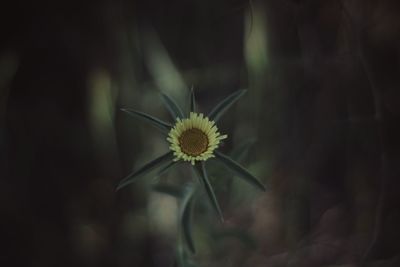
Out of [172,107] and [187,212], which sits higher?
[172,107]

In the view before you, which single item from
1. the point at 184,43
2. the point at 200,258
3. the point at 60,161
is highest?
the point at 184,43

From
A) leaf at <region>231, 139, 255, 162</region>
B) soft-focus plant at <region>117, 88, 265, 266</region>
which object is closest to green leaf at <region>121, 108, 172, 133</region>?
soft-focus plant at <region>117, 88, 265, 266</region>

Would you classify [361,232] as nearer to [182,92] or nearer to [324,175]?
[324,175]

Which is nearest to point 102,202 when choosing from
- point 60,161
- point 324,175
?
point 60,161

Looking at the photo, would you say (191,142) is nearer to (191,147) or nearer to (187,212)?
(191,147)

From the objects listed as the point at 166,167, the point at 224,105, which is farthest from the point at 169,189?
the point at 224,105

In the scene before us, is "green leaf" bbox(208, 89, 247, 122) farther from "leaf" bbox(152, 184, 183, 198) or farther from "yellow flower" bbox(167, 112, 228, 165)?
"leaf" bbox(152, 184, 183, 198)
